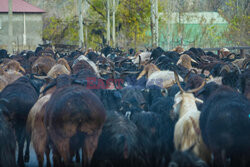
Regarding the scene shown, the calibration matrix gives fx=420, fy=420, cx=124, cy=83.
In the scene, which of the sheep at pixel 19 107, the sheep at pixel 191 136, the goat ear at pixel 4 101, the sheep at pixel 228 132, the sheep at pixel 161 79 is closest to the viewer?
the sheep at pixel 228 132

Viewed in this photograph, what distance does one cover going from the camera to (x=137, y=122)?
705 centimetres

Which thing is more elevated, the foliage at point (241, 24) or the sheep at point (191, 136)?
the foliage at point (241, 24)

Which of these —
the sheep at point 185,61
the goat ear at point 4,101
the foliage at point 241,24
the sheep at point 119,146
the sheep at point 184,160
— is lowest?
the sheep at point 119,146

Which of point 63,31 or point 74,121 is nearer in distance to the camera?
point 74,121

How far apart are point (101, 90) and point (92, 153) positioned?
3046 mm

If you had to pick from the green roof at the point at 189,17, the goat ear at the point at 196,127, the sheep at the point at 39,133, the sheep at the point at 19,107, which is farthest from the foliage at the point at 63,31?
the goat ear at the point at 196,127

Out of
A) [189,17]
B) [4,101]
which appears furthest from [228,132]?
[189,17]

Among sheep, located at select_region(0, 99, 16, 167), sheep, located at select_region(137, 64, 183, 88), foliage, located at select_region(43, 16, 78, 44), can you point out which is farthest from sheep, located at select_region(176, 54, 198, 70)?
foliage, located at select_region(43, 16, 78, 44)

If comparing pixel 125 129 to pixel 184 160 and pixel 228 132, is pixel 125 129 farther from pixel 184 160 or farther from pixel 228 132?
pixel 184 160

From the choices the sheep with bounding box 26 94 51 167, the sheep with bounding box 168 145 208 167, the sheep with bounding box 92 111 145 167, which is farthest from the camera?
the sheep with bounding box 26 94 51 167

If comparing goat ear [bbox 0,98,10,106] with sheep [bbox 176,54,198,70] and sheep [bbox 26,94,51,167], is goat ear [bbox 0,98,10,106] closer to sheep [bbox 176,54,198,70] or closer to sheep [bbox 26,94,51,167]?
sheep [bbox 26,94,51,167]

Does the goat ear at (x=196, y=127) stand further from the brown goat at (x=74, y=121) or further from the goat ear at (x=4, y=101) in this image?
the goat ear at (x=4, y=101)

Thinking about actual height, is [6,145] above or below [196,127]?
below

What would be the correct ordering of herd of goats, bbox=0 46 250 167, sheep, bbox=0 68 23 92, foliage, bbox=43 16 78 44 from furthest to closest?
foliage, bbox=43 16 78 44
sheep, bbox=0 68 23 92
herd of goats, bbox=0 46 250 167
